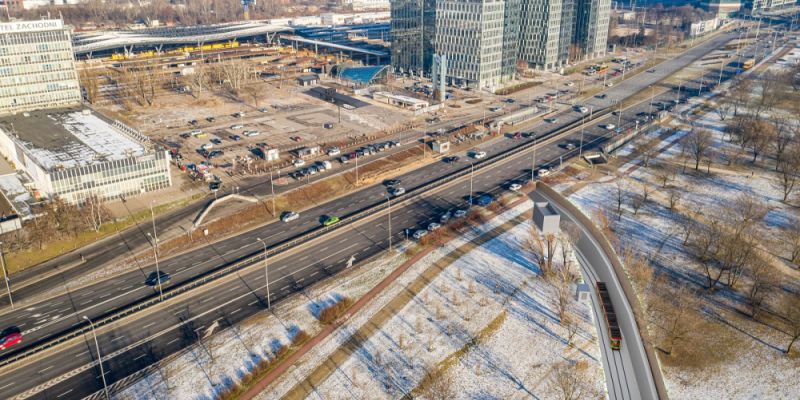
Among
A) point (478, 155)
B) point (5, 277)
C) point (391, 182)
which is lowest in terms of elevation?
point (391, 182)

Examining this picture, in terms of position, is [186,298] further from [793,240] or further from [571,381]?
[793,240]

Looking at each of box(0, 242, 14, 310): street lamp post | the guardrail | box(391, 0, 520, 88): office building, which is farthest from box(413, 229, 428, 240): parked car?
box(391, 0, 520, 88): office building

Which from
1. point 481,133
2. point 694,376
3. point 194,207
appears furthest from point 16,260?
point 481,133

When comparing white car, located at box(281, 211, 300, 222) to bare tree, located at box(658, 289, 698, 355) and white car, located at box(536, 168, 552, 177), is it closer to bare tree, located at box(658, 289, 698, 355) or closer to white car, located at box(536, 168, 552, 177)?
white car, located at box(536, 168, 552, 177)

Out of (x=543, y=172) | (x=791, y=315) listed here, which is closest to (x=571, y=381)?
(x=791, y=315)

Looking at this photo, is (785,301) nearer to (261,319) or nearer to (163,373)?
(261,319)
